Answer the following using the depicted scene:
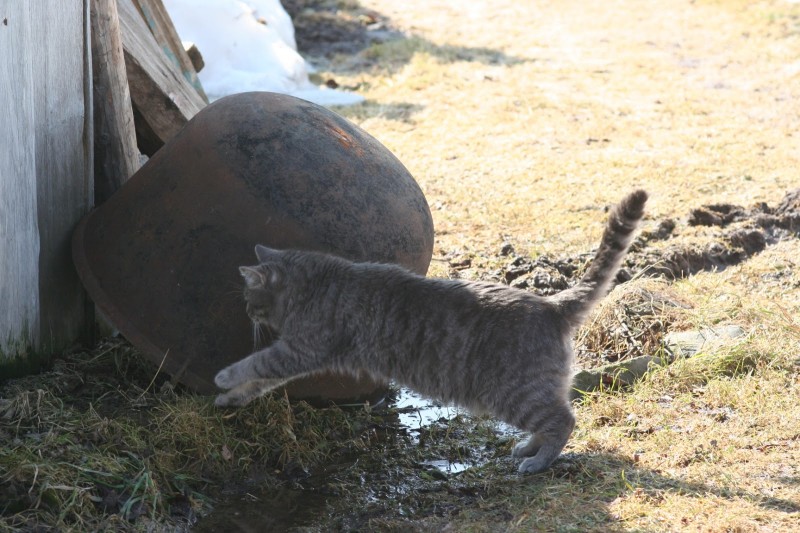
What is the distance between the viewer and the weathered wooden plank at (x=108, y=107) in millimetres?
5211

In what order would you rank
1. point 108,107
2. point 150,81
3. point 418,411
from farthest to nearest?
point 150,81
point 108,107
point 418,411

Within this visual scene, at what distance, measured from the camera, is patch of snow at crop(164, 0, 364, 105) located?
34.2 feet

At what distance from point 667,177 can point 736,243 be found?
154 centimetres

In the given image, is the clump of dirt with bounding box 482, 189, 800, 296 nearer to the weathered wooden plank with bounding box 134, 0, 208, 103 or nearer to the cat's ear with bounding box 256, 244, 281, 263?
the cat's ear with bounding box 256, 244, 281, 263

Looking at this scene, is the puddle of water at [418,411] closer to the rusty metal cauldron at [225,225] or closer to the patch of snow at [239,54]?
the rusty metal cauldron at [225,225]

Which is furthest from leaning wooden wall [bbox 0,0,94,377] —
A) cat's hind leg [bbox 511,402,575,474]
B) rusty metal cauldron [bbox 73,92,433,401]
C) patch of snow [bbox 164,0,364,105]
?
patch of snow [bbox 164,0,364,105]

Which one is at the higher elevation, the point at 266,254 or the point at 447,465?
the point at 266,254

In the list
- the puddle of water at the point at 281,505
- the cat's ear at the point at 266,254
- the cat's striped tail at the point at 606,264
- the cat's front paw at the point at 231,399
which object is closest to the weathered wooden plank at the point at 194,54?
the cat's ear at the point at 266,254

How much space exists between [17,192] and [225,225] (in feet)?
3.28

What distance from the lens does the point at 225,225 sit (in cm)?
436

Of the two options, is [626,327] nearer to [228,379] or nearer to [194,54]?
[228,379]

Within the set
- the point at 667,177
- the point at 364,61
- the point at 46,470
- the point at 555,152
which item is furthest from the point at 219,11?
the point at 46,470

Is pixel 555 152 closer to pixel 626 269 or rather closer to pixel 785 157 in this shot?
pixel 785 157

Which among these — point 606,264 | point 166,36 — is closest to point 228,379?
point 606,264
